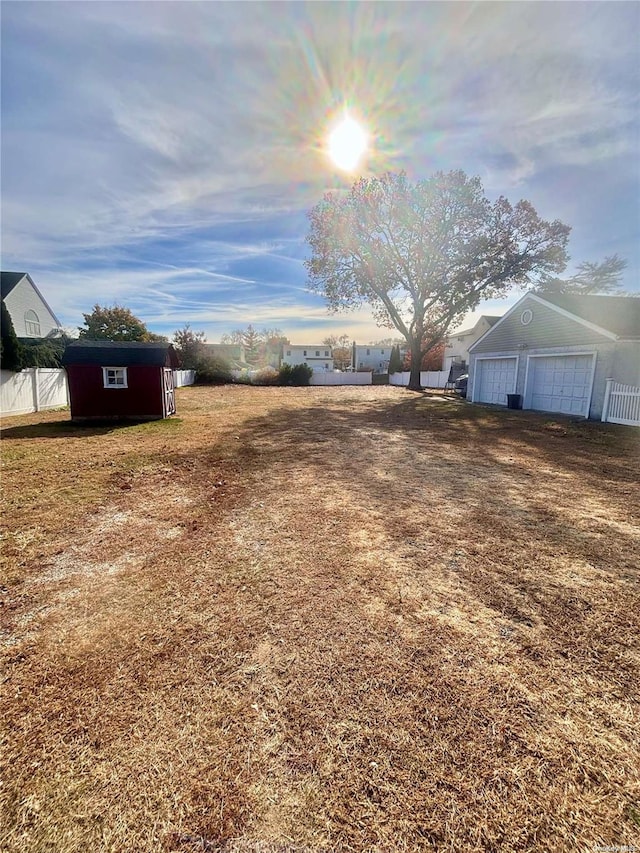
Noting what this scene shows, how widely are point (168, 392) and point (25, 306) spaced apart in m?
19.2

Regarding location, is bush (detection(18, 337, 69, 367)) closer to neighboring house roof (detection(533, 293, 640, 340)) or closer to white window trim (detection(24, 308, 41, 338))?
white window trim (detection(24, 308, 41, 338))

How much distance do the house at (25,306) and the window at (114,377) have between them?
15835 millimetres

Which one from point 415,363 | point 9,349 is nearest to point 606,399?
point 415,363

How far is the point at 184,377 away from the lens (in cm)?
2998

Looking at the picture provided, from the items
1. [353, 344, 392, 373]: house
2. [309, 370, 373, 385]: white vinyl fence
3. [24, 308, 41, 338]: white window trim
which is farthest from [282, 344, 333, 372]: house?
[24, 308, 41, 338]: white window trim

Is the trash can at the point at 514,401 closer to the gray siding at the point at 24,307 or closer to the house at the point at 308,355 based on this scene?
the gray siding at the point at 24,307

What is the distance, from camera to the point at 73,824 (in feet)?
4.71

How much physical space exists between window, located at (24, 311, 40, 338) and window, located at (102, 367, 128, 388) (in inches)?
735

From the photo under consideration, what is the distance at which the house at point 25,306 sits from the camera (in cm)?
2217

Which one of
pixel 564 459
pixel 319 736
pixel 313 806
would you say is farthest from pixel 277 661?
pixel 564 459

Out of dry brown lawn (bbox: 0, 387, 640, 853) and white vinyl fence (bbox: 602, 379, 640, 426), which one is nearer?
dry brown lawn (bbox: 0, 387, 640, 853)

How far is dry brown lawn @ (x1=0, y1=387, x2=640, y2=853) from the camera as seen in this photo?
1475 millimetres

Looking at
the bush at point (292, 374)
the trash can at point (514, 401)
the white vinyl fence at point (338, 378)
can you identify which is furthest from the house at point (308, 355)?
Result: the trash can at point (514, 401)

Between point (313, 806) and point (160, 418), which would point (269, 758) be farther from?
point (160, 418)
